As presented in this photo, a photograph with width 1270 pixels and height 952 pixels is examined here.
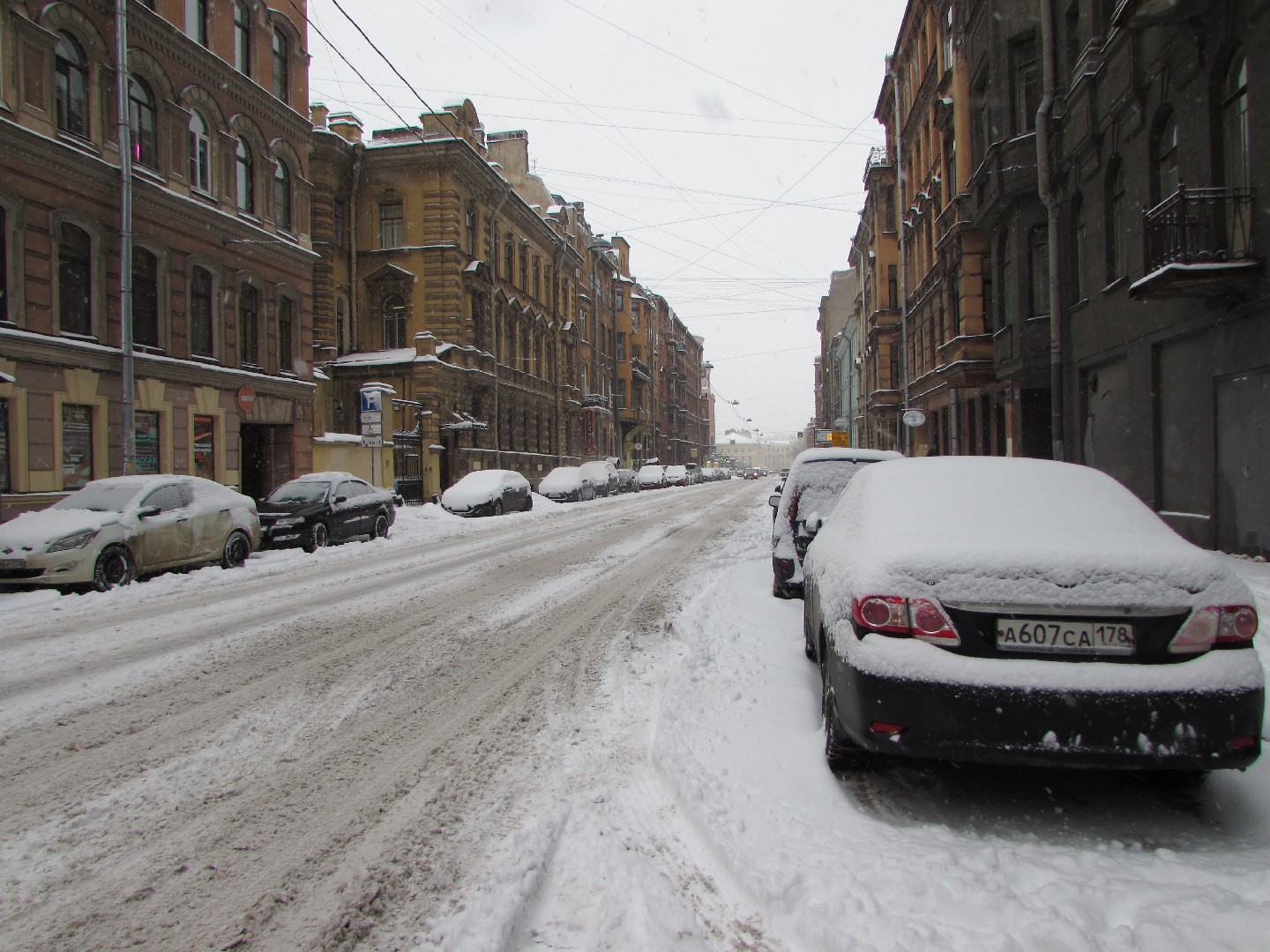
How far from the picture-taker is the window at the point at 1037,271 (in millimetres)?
18016

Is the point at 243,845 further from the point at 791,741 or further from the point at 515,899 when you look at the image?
the point at 791,741

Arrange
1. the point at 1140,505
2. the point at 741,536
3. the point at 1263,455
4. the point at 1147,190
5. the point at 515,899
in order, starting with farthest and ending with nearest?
the point at 741,536 → the point at 1147,190 → the point at 1263,455 → the point at 1140,505 → the point at 515,899

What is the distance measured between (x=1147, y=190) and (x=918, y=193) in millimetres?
17771

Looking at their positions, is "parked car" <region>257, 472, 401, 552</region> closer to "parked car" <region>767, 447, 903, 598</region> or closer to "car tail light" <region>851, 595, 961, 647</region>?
"parked car" <region>767, 447, 903, 598</region>

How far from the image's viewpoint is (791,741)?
4.20 metres

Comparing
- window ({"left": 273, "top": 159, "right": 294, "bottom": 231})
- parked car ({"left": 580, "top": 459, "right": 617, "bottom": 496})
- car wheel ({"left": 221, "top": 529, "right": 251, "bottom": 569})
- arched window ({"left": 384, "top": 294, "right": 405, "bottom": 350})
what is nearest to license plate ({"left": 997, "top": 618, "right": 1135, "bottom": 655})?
car wheel ({"left": 221, "top": 529, "right": 251, "bottom": 569})

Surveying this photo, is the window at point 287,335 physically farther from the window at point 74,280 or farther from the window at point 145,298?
the window at point 74,280

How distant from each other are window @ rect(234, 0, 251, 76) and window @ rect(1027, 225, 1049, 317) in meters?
20.3

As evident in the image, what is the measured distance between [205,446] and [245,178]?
755cm

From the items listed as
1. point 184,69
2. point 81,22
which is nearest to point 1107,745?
point 81,22

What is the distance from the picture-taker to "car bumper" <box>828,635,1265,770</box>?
301cm

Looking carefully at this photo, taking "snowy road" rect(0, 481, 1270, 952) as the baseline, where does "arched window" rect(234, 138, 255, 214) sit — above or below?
above

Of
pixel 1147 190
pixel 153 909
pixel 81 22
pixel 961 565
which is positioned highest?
pixel 81 22

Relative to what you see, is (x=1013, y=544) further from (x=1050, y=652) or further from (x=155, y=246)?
(x=155, y=246)
